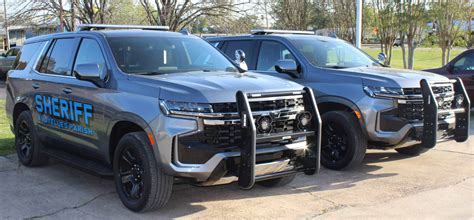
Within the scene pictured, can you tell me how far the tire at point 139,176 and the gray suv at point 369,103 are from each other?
232cm

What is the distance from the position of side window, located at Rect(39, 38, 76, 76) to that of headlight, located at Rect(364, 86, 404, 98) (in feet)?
12.2

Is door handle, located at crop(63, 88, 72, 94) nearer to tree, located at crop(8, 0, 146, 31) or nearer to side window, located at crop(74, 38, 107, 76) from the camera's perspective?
side window, located at crop(74, 38, 107, 76)

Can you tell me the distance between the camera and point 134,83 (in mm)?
5020

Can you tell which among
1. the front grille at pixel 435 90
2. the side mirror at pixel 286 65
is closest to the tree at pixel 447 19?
the front grille at pixel 435 90

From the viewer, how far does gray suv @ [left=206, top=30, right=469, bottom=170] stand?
647cm

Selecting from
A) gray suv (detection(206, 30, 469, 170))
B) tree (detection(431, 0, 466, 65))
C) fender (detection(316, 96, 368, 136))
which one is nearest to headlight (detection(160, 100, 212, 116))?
gray suv (detection(206, 30, 469, 170))

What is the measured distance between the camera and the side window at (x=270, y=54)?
7980mm

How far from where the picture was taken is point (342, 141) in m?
6.87

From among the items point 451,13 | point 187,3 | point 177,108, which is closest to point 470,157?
point 177,108

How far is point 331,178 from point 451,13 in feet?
48.3

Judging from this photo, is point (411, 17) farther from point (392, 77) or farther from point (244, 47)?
point (392, 77)

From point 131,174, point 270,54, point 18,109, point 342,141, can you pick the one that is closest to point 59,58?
point 18,109

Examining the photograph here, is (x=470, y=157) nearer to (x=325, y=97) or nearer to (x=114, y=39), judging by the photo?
(x=325, y=97)

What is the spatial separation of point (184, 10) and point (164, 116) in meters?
18.7
